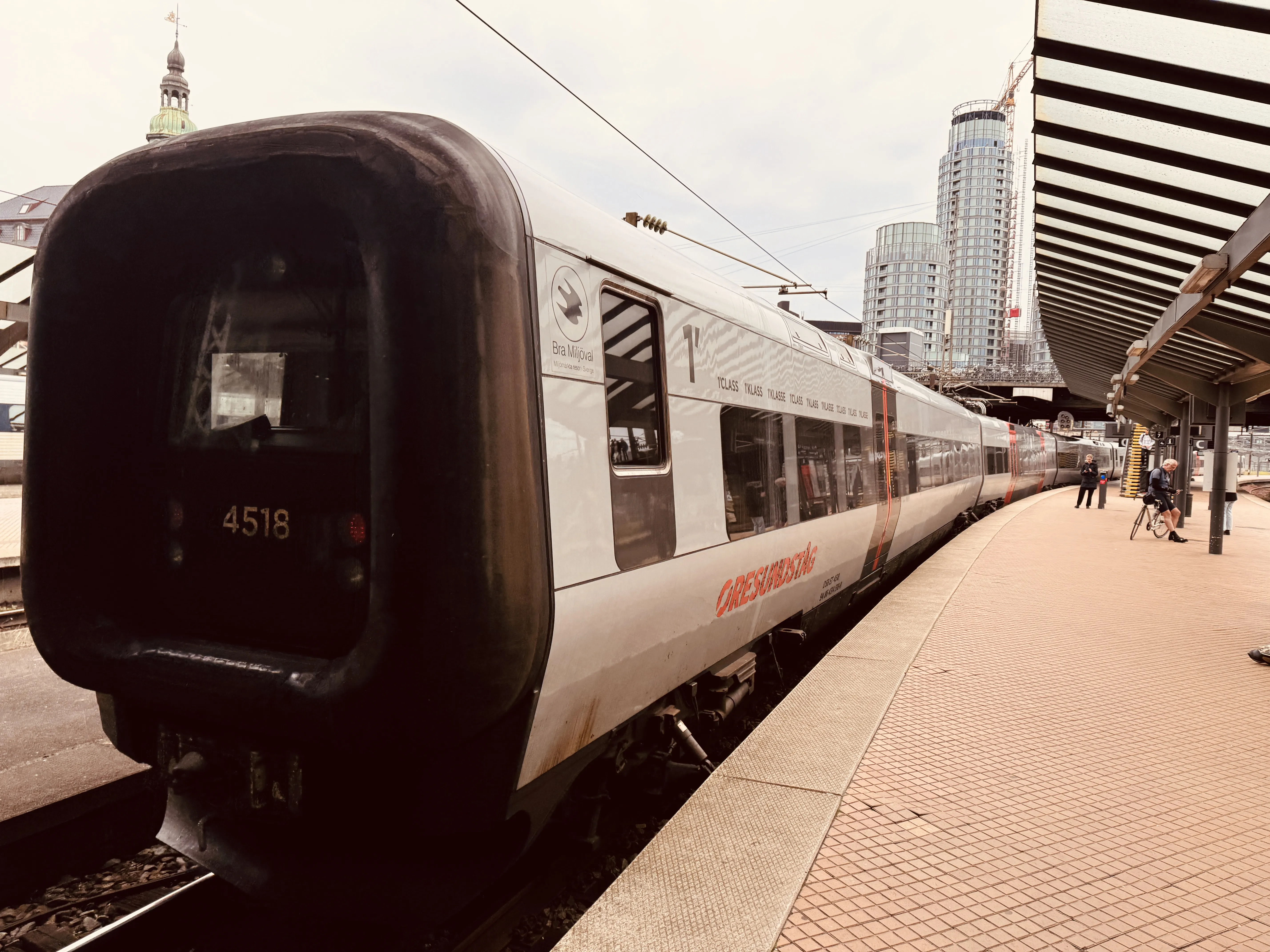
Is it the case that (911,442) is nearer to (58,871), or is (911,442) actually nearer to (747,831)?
(747,831)

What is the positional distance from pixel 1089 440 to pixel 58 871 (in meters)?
58.4

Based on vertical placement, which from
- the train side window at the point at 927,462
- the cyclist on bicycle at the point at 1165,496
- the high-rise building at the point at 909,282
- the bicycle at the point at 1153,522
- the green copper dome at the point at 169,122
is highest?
the green copper dome at the point at 169,122

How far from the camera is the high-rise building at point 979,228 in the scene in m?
139

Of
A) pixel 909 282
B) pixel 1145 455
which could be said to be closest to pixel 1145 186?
pixel 1145 455

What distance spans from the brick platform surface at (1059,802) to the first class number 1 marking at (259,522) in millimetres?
2136

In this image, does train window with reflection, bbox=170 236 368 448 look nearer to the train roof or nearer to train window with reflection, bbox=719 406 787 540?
the train roof

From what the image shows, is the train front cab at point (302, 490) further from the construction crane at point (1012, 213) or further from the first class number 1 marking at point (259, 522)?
the construction crane at point (1012, 213)

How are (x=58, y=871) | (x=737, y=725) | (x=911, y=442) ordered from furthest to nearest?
(x=911, y=442) → (x=737, y=725) → (x=58, y=871)

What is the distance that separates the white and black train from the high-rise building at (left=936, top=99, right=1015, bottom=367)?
145 m

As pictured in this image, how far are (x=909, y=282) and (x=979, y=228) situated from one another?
83.1ft

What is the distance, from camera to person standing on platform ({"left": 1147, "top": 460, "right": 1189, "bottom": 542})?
14.8 m

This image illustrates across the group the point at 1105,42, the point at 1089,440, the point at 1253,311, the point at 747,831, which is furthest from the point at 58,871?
the point at 1089,440

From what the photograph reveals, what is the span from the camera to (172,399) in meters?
3.33

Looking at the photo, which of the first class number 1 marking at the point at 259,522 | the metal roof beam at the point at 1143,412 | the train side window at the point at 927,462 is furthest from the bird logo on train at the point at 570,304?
the metal roof beam at the point at 1143,412
